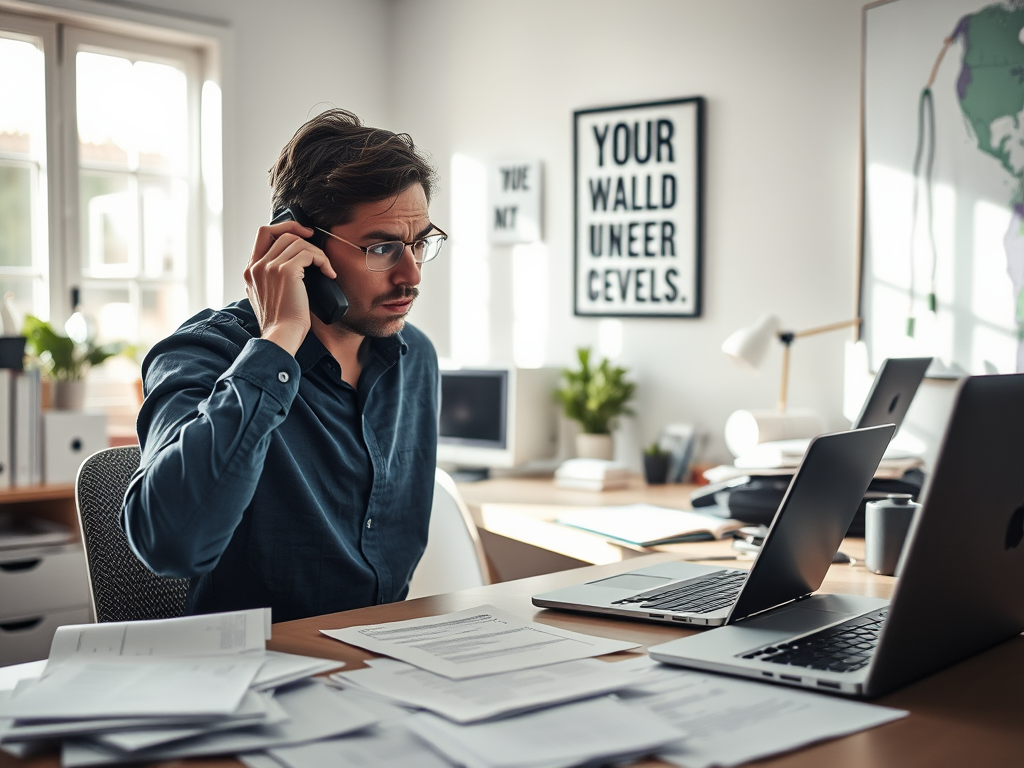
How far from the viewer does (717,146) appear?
3004 millimetres

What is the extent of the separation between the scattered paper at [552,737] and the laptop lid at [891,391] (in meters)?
1.13

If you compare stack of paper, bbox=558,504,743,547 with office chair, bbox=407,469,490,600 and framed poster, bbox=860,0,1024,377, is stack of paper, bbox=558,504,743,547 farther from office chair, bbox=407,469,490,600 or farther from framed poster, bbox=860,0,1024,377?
framed poster, bbox=860,0,1024,377

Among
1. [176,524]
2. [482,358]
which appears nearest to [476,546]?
[176,524]

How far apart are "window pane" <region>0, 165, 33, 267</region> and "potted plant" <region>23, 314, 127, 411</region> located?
0.89ft

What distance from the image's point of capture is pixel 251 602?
147 cm

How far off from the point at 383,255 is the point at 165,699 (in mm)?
869

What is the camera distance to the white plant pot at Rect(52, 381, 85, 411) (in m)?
3.13

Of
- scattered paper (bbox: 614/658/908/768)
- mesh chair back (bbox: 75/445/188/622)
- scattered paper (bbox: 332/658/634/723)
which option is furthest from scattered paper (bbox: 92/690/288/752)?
mesh chair back (bbox: 75/445/188/622)

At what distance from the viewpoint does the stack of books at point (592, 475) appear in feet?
9.53

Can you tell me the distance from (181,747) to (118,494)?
2.59 ft

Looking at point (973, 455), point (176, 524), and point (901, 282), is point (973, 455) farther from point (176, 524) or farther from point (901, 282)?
point (901, 282)

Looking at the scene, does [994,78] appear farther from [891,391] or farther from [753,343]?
[891,391]

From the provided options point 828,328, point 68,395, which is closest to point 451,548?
point 828,328

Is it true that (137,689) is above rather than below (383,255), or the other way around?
below
